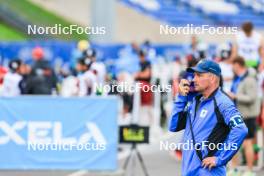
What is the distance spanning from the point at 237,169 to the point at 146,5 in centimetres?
2121

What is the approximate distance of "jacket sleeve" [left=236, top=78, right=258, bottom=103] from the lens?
44.1 ft

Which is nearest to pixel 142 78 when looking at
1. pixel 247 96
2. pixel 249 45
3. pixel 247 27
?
pixel 249 45

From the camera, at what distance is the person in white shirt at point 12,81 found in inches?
613

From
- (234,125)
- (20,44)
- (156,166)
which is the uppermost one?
(20,44)

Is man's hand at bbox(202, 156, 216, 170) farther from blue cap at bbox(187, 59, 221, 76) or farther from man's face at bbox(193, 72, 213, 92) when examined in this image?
blue cap at bbox(187, 59, 221, 76)

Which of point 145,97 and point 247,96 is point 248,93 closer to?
point 247,96

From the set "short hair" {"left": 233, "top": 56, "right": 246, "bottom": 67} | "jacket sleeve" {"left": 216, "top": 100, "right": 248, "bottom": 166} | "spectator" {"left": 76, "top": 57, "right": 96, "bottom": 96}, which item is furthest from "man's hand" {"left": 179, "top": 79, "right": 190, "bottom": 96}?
"spectator" {"left": 76, "top": 57, "right": 96, "bottom": 96}

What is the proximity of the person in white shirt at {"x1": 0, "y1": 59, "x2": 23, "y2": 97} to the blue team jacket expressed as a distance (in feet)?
24.9

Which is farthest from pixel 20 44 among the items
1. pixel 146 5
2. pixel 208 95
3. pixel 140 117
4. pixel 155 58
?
pixel 208 95

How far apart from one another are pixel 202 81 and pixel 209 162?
2.32ft

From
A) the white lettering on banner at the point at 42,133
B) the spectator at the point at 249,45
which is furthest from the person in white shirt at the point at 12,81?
the spectator at the point at 249,45

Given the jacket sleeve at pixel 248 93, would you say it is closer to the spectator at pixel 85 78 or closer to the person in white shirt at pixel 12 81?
the spectator at pixel 85 78

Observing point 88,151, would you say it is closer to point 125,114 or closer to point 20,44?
point 125,114

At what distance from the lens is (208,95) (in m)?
8.05
